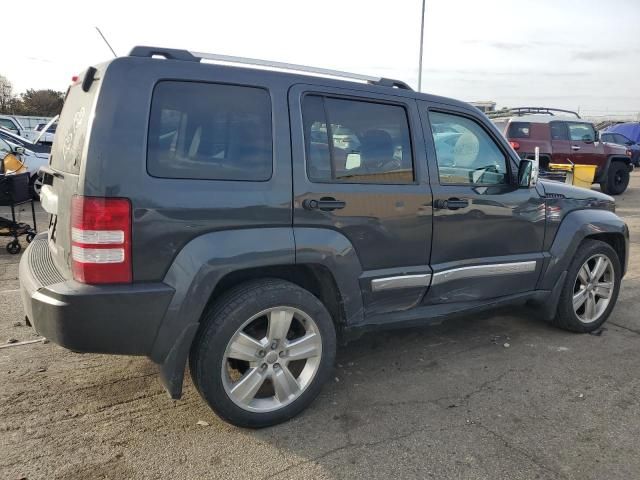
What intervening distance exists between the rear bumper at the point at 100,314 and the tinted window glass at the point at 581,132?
14.2 metres

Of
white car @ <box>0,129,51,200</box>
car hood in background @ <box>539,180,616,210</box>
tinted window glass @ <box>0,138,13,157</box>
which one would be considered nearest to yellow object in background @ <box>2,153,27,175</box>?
tinted window glass @ <box>0,138,13,157</box>

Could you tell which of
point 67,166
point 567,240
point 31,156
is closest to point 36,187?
point 67,166

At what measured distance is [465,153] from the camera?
12.0 ft

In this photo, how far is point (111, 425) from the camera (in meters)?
2.82

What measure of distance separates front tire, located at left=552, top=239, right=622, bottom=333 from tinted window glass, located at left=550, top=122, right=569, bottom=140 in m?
10.4

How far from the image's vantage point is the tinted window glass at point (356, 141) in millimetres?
2924

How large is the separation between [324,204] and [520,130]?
12.3 m

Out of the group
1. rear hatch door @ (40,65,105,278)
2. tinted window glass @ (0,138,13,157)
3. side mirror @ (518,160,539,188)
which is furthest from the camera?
tinted window glass @ (0,138,13,157)

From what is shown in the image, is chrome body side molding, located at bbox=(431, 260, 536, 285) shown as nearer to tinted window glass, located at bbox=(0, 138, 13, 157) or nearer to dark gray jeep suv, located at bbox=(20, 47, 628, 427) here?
dark gray jeep suv, located at bbox=(20, 47, 628, 427)

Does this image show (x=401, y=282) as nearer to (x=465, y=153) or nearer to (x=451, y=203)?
(x=451, y=203)

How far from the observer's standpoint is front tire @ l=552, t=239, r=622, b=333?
13.8ft

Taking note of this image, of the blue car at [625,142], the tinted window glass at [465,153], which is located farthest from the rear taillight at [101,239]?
the blue car at [625,142]

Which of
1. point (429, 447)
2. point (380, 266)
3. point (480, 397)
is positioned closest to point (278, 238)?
point (380, 266)

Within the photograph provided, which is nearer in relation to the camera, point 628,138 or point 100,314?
point 100,314
